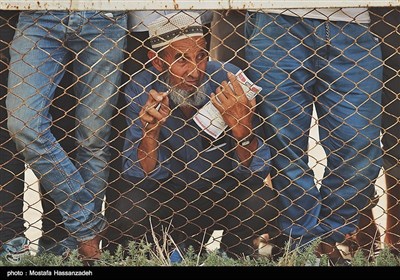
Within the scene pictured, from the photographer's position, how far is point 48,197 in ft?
13.4

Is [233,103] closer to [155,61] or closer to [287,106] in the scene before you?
[287,106]

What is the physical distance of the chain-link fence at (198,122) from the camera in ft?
12.6

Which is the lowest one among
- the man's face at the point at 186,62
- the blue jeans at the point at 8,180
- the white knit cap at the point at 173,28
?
the blue jeans at the point at 8,180

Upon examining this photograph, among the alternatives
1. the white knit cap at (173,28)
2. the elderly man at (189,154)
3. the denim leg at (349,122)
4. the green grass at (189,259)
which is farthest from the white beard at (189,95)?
the green grass at (189,259)

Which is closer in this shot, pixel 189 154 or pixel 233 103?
pixel 233 103

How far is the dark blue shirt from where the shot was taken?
3938 mm

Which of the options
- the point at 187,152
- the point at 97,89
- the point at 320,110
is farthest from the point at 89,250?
the point at 320,110

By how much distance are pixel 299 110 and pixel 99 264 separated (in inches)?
48.1

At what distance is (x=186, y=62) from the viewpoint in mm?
3936

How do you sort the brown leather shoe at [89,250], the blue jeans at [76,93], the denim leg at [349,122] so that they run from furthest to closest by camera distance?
the brown leather shoe at [89,250]
the denim leg at [349,122]
the blue jeans at [76,93]

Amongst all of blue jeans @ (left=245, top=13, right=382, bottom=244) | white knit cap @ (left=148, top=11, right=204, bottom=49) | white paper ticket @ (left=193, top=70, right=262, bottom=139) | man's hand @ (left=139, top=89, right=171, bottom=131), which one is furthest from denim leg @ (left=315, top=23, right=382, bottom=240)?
man's hand @ (left=139, top=89, right=171, bottom=131)

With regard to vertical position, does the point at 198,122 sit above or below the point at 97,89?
below

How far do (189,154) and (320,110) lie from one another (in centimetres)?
68

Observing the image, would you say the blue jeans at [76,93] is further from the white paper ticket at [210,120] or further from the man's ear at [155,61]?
the white paper ticket at [210,120]
